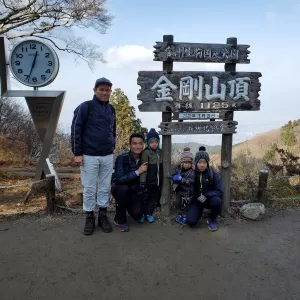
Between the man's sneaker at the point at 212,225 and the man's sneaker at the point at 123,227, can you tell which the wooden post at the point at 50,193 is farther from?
the man's sneaker at the point at 212,225

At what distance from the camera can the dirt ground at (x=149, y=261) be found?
2.56 metres

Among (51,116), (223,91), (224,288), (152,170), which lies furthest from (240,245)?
(51,116)

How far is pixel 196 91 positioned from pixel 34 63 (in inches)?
105

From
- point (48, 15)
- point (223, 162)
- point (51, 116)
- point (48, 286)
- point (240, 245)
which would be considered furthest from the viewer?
point (48, 15)

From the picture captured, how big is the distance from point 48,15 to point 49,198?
422 inches

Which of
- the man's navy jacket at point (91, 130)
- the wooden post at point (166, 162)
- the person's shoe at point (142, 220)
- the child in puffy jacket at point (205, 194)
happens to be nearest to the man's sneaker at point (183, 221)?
the child in puffy jacket at point (205, 194)

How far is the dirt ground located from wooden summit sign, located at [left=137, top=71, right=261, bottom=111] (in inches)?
62.6

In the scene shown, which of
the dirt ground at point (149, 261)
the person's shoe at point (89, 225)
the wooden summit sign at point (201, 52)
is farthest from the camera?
the wooden summit sign at point (201, 52)

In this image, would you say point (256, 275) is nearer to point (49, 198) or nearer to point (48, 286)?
point (48, 286)

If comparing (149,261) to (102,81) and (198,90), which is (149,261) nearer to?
(102,81)

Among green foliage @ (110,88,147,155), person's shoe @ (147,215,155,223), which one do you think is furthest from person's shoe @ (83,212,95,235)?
green foliage @ (110,88,147,155)

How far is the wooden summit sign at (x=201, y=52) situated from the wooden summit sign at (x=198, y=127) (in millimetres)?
829

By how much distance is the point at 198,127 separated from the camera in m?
4.02

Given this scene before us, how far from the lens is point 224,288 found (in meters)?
2.61
